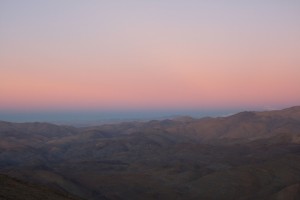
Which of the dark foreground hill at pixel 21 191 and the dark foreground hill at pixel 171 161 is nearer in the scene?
the dark foreground hill at pixel 21 191

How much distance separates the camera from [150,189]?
2308 inches

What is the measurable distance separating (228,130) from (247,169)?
318ft

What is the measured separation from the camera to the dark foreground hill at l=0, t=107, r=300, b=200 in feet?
187

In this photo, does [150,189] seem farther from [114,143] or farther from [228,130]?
[228,130]

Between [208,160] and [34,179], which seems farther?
[208,160]

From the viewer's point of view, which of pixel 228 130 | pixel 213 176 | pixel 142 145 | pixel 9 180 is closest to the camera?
pixel 9 180

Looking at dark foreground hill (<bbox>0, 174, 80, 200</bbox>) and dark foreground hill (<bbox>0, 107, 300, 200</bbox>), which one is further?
dark foreground hill (<bbox>0, 107, 300, 200</bbox>)

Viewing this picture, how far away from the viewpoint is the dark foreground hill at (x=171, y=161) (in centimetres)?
5700

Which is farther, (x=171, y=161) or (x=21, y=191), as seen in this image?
(x=171, y=161)

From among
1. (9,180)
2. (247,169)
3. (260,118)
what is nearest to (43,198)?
(9,180)

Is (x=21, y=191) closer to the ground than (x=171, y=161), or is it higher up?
higher up

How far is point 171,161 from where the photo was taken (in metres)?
89.1

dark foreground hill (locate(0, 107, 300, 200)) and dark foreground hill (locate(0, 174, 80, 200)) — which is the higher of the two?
dark foreground hill (locate(0, 174, 80, 200))

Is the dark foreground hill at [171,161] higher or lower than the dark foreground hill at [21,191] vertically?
lower
